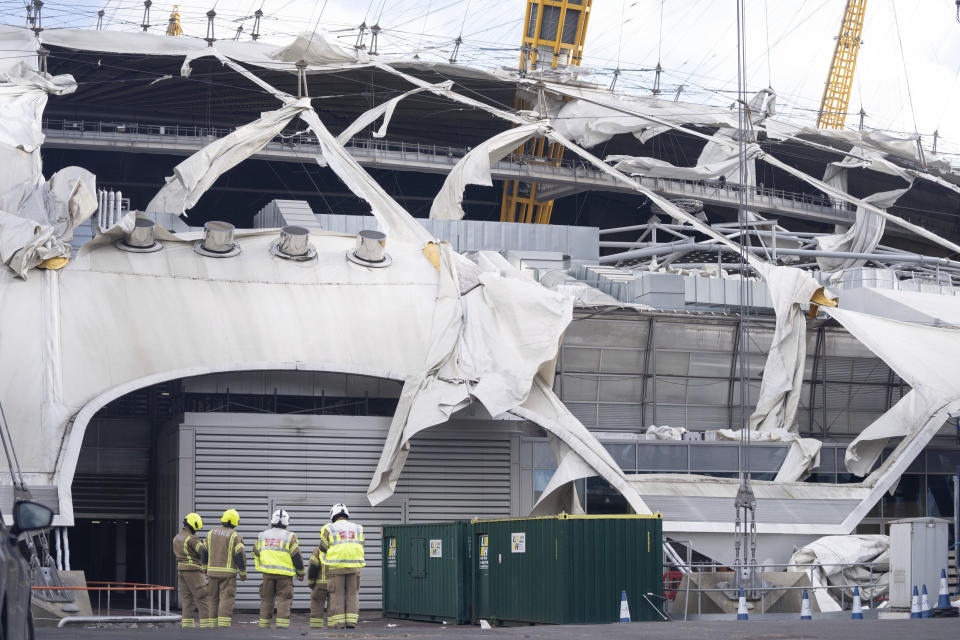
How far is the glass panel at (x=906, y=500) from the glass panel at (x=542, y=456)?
913cm

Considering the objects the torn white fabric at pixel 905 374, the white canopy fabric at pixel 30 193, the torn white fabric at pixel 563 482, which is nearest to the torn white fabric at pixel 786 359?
the torn white fabric at pixel 905 374

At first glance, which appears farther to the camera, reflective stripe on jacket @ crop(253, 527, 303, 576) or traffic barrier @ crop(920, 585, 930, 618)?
traffic barrier @ crop(920, 585, 930, 618)

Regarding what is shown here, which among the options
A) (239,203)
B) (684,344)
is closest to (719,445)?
(684,344)

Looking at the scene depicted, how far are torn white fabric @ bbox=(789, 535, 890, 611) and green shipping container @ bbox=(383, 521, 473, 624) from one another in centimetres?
789

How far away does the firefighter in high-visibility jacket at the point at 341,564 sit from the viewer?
1886cm

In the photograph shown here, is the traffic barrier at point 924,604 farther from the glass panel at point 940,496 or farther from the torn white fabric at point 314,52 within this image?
the torn white fabric at point 314,52

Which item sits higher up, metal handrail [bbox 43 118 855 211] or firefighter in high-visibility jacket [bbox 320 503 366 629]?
metal handrail [bbox 43 118 855 211]

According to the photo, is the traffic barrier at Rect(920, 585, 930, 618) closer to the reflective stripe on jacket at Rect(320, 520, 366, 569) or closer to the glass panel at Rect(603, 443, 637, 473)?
the reflective stripe on jacket at Rect(320, 520, 366, 569)

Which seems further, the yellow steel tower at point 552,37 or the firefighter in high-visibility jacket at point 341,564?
the yellow steel tower at point 552,37

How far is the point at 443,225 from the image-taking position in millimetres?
50250

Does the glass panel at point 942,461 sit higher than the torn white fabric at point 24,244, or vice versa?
the torn white fabric at point 24,244

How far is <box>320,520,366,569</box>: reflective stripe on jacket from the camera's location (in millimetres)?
18828

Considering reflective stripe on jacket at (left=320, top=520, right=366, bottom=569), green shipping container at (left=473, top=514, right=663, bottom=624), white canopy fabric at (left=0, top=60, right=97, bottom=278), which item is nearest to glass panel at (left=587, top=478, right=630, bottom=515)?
green shipping container at (left=473, top=514, right=663, bottom=624)

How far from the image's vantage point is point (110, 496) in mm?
36438
